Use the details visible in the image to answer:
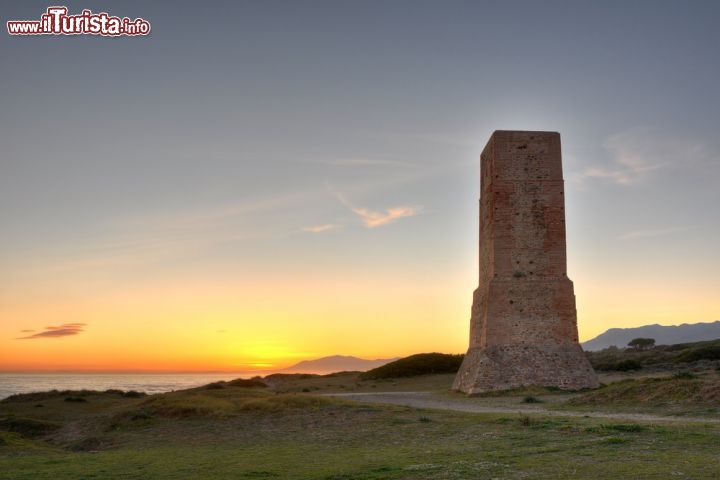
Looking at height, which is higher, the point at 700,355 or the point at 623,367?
the point at 700,355

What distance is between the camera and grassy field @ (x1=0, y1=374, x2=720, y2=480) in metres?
9.59

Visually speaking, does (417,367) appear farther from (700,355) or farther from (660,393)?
(660,393)

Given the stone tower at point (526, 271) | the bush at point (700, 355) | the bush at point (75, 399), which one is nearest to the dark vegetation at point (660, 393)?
the stone tower at point (526, 271)

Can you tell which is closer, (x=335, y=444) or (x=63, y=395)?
(x=335, y=444)

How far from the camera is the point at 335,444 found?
44.6ft

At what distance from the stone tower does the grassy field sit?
428 centimetres

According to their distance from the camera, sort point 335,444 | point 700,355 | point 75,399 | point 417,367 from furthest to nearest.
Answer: point 417,367 → point 700,355 → point 75,399 → point 335,444

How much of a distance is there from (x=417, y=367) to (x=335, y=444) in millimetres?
29222

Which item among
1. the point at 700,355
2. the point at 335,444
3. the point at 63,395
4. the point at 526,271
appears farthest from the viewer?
the point at 700,355

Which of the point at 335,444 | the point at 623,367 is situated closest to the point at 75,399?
the point at 335,444

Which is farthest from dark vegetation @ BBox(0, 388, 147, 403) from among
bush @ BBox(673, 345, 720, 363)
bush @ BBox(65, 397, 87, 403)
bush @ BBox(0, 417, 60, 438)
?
bush @ BBox(673, 345, 720, 363)

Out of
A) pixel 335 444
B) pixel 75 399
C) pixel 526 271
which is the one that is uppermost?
pixel 526 271

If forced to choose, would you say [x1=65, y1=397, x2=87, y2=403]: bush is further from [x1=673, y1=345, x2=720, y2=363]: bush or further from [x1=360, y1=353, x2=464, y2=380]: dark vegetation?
[x1=673, y1=345, x2=720, y2=363]: bush

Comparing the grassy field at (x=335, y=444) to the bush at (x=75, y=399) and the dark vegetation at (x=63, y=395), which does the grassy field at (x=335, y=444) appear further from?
the dark vegetation at (x=63, y=395)
